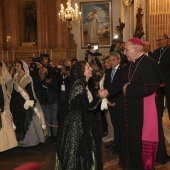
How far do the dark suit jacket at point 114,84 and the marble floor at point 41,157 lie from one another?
0.98 meters

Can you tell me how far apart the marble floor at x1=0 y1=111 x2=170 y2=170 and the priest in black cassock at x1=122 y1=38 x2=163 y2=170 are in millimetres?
592

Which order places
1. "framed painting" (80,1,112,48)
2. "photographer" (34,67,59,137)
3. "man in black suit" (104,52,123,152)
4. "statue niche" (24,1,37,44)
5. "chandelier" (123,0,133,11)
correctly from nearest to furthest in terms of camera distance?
"man in black suit" (104,52,123,152) → "photographer" (34,67,59,137) → "chandelier" (123,0,133,11) → "framed painting" (80,1,112,48) → "statue niche" (24,1,37,44)

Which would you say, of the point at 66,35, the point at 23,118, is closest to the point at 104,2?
the point at 66,35

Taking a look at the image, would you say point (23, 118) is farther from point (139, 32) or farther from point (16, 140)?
point (139, 32)

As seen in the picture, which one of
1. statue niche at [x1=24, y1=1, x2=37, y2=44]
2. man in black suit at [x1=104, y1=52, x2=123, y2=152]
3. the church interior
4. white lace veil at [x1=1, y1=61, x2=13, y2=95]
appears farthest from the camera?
statue niche at [x1=24, y1=1, x2=37, y2=44]

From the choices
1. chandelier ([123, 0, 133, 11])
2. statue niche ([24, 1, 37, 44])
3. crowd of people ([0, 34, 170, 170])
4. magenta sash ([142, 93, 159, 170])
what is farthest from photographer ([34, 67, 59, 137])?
statue niche ([24, 1, 37, 44])

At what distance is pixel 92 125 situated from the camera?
10.3 feet

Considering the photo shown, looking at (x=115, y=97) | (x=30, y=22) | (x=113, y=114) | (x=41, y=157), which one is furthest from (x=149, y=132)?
(x=30, y=22)

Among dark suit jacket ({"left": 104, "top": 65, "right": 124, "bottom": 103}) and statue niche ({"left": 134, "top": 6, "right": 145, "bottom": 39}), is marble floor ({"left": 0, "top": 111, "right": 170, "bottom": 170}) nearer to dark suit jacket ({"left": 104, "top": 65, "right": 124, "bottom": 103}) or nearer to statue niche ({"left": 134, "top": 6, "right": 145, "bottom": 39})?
dark suit jacket ({"left": 104, "top": 65, "right": 124, "bottom": 103})

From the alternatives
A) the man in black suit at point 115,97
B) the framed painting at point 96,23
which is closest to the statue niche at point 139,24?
the framed painting at point 96,23

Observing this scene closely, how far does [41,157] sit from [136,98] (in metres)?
2.09

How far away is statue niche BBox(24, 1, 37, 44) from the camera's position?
1376 cm

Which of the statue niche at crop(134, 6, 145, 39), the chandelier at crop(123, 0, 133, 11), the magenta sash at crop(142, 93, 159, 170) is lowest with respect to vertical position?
the magenta sash at crop(142, 93, 159, 170)

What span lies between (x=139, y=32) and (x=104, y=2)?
468 cm
